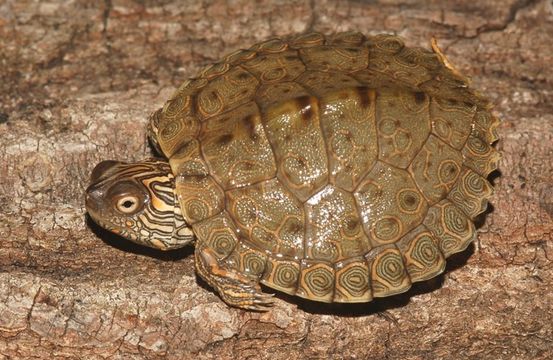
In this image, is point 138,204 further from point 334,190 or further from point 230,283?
point 334,190

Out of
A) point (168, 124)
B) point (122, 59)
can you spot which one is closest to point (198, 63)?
point (122, 59)

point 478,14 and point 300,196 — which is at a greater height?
point 478,14

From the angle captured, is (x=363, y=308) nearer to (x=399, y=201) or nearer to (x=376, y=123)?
(x=399, y=201)

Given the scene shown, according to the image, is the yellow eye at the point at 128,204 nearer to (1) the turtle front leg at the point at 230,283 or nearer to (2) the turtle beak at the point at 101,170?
(2) the turtle beak at the point at 101,170

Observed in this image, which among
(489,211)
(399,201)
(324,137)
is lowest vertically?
(489,211)

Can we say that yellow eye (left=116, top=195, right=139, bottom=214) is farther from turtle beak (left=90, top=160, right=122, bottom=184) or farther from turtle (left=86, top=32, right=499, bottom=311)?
turtle beak (left=90, top=160, right=122, bottom=184)

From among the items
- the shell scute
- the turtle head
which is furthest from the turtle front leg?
the shell scute
